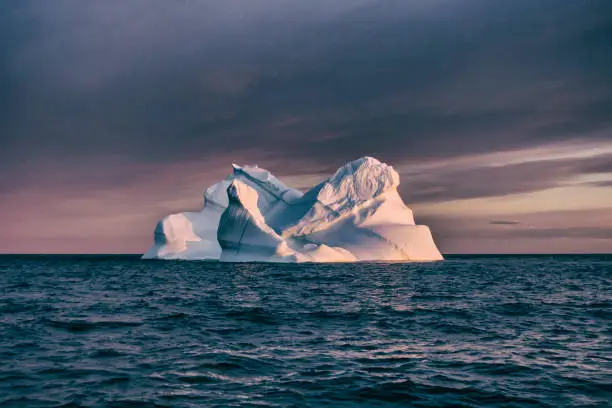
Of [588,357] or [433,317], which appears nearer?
[588,357]

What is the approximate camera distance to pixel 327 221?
4584 cm

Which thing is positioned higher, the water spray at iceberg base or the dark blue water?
the water spray at iceberg base

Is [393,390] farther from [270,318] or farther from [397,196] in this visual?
[397,196]

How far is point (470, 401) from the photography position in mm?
6039

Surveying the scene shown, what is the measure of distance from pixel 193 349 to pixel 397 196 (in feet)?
142

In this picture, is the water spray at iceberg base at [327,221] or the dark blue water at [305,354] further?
the water spray at iceberg base at [327,221]

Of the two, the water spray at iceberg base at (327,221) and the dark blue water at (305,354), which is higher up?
the water spray at iceberg base at (327,221)

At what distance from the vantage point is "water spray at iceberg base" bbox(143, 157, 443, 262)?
136 feet

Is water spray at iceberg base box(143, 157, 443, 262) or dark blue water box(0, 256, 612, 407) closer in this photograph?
dark blue water box(0, 256, 612, 407)

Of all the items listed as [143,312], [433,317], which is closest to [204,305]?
[143,312]

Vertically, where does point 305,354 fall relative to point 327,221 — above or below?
below

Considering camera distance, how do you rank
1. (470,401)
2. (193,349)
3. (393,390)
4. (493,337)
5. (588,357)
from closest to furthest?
(470,401) → (393,390) → (588,357) → (193,349) → (493,337)

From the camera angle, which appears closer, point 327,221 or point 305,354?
point 305,354

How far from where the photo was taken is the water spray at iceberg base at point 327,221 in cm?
4153
